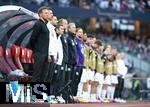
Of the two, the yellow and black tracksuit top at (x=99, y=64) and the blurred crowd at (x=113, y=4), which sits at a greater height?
the blurred crowd at (x=113, y=4)

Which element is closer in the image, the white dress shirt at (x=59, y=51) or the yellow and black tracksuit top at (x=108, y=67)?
the white dress shirt at (x=59, y=51)

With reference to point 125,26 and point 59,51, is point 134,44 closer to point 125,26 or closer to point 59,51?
point 125,26

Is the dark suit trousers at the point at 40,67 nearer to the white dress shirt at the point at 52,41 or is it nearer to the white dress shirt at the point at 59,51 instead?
the white dress shirt at the point at 52,41

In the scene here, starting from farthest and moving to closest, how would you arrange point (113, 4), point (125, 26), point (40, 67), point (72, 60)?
point (125, 26) → point (113, 4) → point (72, 60) → point (40, 67)

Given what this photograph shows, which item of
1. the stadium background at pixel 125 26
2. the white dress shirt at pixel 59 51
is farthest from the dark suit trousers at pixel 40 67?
the stadium background at pixel 125 26

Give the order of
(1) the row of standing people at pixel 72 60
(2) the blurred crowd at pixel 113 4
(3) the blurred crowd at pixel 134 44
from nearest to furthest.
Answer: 1. (1) the row of standing people at pixel 72 60
2. (2) the blurred crowd at pixel 113 4
3. (3) the blurred crowd at pixel 134 44

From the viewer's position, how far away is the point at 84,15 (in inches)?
949

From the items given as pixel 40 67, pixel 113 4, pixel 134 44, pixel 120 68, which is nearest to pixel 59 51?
pixel 40 67

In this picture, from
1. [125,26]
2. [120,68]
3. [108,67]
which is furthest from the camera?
[125,26]

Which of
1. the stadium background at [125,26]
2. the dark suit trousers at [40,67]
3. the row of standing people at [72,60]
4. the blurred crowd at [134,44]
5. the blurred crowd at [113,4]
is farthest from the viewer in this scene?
the blurred crowd at [134,44]

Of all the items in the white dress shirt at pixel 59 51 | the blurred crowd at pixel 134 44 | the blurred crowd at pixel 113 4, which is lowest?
the blurred crowd at pixel 134 44

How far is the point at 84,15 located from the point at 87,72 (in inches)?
360

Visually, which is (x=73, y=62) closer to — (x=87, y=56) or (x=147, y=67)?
(x=87, y=56)

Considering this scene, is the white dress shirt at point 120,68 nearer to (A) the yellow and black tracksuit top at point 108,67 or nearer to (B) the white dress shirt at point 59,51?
(A) the yellow and black tracksuit top at point 108,67
